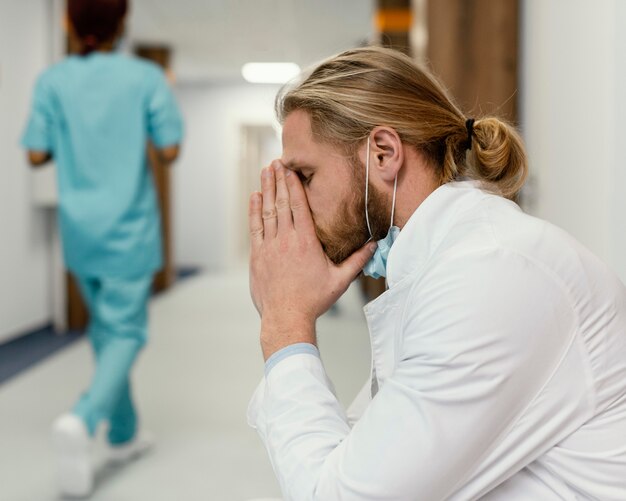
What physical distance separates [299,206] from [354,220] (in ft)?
0.25

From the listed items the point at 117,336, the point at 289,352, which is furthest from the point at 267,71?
the point at 289,352

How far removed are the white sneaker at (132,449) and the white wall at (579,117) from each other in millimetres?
1372

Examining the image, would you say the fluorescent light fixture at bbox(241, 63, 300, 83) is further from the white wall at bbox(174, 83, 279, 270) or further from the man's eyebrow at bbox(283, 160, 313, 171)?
the man's eyebrow at bbox(283, 160, 313, 171)

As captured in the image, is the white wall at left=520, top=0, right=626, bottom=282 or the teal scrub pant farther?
the teal scrub pant

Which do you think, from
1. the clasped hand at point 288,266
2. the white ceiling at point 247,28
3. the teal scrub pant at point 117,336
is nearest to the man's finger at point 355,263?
the clasped hand at point 288,266

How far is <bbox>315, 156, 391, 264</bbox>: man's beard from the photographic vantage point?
971 mm

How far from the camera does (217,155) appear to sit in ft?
31.1

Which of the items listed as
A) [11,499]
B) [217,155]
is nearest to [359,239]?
[11,499]

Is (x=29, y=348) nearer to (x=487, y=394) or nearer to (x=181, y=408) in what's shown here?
(x=181, y=408)

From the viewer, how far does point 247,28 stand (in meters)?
6.75

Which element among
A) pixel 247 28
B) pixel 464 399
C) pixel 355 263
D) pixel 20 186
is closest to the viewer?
pixel 464 399

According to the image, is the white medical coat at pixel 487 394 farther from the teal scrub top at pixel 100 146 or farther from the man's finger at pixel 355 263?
the teal scrub top at pixel 100 146

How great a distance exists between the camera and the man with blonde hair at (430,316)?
0.71 m

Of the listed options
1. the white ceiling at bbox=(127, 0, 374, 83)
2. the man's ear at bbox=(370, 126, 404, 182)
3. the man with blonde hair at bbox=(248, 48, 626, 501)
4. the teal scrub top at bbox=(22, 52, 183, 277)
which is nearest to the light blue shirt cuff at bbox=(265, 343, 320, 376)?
the man with blonde hair at bbox=(248, 48, 626, 501)
